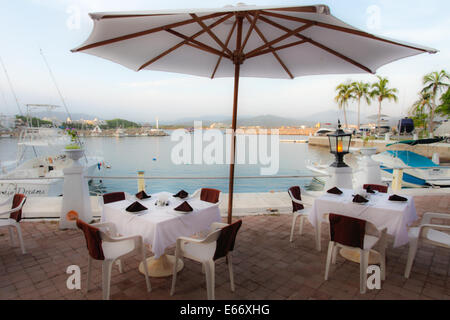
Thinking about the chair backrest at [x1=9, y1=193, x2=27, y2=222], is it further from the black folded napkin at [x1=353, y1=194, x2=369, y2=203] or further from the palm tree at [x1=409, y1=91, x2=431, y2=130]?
the palm tree at [x1=409, y1=91, x2=431, y2=130]

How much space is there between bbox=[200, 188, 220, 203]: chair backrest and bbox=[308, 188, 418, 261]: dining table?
57.3 inches

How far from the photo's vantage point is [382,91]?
120ft

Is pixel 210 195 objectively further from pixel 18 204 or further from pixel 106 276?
pixel 18 204

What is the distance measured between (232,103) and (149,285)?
2.32 metres

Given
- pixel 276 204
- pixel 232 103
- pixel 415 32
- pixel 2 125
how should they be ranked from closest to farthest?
pixel 232 103 → pixel 276 204 → pixel 415 32 → pixel 2 125

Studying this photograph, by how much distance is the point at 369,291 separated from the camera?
2.62 metres

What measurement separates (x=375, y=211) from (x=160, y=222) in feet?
8.78

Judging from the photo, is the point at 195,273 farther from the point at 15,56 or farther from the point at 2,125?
the point at 15,56

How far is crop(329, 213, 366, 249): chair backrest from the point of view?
259cm

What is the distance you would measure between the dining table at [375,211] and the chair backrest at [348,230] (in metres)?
0.51

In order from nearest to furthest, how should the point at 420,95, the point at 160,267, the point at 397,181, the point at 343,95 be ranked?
the point at 160,267 → the point at 397,181 → the point at 420,95 → the point at 343,95

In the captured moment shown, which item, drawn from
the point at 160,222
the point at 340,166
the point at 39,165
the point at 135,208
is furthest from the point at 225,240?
the point at 39,165

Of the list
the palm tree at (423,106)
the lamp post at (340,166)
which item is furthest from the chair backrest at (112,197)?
the palm tree at (423,106)
